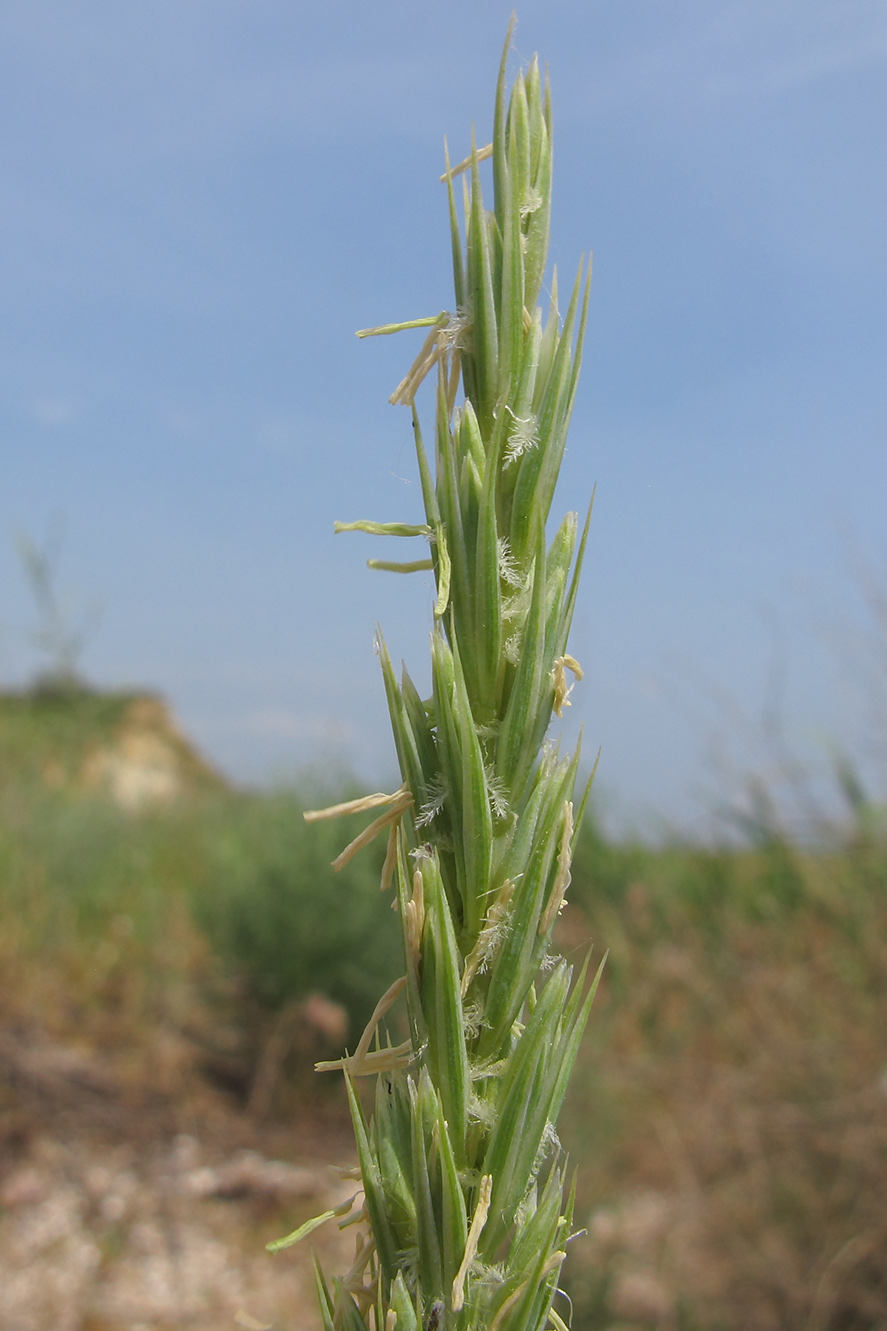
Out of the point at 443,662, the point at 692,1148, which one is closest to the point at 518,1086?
the point at 443,662

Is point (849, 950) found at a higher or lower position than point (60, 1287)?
higher

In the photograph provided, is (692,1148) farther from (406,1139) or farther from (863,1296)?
(406,1139)

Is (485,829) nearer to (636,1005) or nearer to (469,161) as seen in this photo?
(469,161)

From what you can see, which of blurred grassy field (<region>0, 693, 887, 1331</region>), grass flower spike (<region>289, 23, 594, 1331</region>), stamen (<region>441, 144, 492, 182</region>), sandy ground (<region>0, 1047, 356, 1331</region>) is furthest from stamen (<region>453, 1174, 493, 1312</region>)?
sandy ground (<region>0, 1047, 356, 1331</region>)

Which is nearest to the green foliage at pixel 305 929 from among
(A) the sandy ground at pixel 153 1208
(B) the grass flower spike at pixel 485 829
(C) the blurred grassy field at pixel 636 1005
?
(C) the blurred grassy field at pixel 636 1005

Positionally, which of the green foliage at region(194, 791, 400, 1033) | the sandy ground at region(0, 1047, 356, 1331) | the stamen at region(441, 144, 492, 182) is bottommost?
the sandy ground at region(0, 1047, 356, 1331)

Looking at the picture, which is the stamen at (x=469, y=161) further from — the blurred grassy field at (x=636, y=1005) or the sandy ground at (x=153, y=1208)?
the sandy ground at (x=153, y=1208)

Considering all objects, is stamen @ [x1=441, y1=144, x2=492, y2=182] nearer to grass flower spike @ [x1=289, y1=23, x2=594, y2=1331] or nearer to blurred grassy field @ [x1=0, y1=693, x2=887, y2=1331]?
grass flower spike @ [x1=289, y1=23, x2=594, y2=1331]
